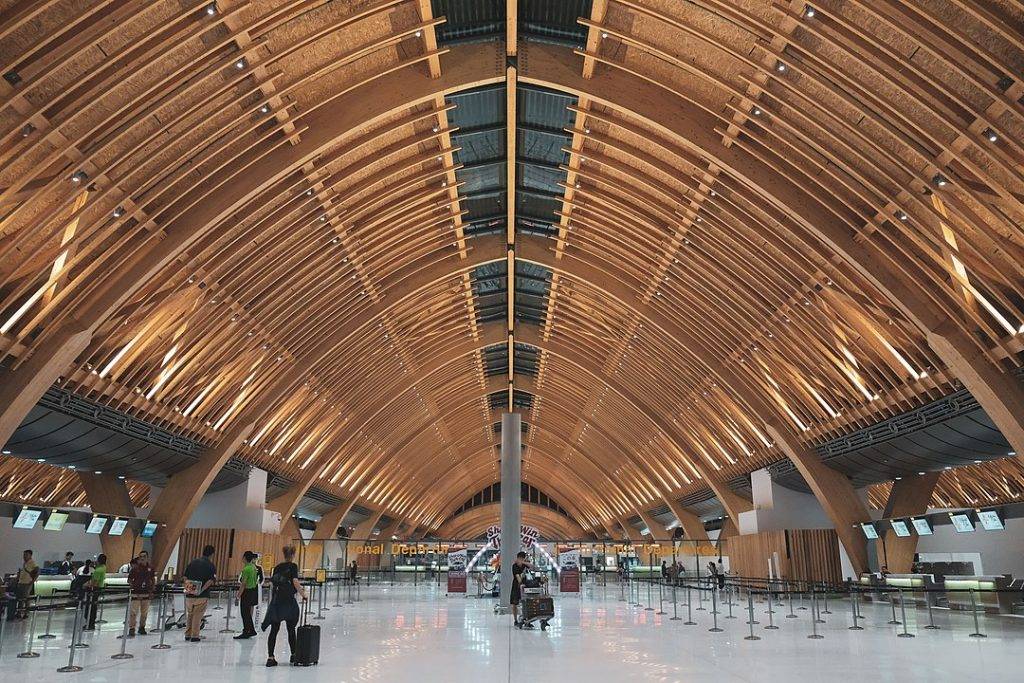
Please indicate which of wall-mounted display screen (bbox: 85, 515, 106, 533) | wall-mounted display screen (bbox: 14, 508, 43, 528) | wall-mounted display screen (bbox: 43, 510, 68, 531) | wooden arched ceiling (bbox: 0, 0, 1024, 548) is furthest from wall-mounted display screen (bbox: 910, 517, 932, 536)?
wall-mounted display screen (bbox: 14, 508, 43, 528)

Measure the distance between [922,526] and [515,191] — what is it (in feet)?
55.5

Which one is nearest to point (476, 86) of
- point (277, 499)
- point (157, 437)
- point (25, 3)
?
point (25, 3)

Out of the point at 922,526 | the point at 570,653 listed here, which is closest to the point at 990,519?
the point at 922,526

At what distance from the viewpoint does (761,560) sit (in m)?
33.9

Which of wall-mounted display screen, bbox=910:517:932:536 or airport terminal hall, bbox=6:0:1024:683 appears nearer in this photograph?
airport terminal hall, bbox=6:0:1024:683

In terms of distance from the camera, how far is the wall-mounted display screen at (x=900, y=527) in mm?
26688

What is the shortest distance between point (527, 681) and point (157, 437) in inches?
705

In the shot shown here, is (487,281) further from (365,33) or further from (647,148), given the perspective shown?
(365,33)

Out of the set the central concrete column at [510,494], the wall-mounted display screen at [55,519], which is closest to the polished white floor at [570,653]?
the wall-mounted display screen at [55,519]

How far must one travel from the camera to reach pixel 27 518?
22719 millimetres

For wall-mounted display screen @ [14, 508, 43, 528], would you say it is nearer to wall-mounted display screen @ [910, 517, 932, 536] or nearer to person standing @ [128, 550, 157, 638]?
person standing @ [128, 550, 157, 638]

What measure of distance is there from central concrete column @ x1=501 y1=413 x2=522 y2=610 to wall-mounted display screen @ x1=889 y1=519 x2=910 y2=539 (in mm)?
12480

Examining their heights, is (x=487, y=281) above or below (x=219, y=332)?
above

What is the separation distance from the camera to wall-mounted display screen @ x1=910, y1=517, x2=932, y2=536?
26109 millimetres
